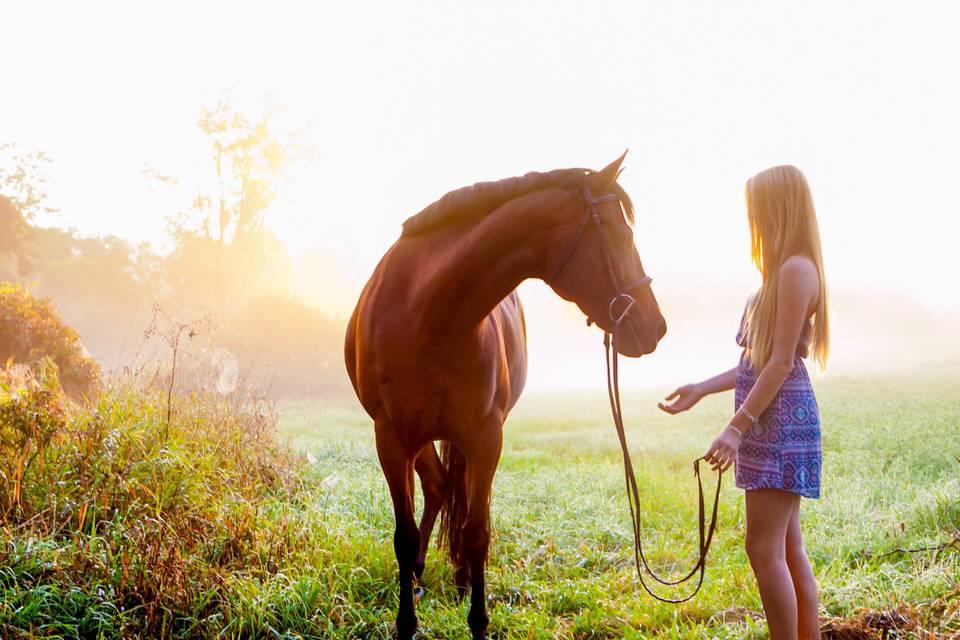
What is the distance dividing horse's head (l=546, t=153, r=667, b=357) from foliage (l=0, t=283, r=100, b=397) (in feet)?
20.1

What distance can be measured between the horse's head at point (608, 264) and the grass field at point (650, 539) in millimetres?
1564

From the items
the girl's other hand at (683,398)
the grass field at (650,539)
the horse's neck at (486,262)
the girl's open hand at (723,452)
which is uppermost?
the horse's neck at (486,262)

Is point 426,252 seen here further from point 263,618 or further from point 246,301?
point 246,301

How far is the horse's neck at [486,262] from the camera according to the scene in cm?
266

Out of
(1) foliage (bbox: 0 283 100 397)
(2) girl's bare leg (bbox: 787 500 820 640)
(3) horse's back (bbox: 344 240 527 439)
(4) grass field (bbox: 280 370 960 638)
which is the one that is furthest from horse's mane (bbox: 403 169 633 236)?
(1) foliage (bbox: 0 283 100 397)

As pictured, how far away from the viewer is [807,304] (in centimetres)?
229

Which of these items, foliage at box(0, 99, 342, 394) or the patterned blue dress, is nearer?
the patterned blue dress

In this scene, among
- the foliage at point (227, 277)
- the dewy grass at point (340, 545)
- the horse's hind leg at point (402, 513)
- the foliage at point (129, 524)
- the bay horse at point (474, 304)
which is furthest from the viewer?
the foliage at point (227, 277)

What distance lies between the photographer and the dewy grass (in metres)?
2.96

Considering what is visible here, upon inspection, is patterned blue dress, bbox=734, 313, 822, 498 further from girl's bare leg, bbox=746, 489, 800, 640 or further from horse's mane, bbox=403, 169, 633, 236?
horse's mane, bbox=403, 169, 633, 236

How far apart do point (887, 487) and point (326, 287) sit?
1630 cm

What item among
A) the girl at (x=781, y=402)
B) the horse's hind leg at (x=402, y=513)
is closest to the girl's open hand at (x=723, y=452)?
the girl at (x=781, y=402)

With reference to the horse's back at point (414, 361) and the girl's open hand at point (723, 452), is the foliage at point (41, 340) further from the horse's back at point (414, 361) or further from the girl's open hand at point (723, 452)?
the girl's open hand at point (723, 452)

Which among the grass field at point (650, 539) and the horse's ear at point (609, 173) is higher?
the horse's ear at point (609, 173)
